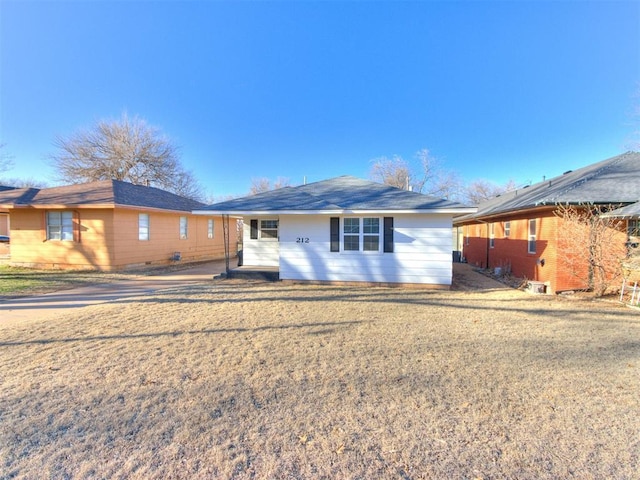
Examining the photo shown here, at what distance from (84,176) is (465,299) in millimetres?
32144

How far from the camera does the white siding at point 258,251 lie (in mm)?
12695

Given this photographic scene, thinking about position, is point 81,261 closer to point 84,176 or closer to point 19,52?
point 19,52

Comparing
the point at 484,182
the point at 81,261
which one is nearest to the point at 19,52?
the point at 81,261

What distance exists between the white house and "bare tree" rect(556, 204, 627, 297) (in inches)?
115

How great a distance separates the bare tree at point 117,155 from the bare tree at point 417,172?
22778 mm

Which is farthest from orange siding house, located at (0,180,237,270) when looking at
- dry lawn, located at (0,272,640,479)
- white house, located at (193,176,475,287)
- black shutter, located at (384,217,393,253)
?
black shutter, located at (384,217,393,253)

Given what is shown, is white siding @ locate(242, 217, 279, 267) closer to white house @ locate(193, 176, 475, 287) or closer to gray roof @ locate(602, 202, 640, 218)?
white house @ locate(193, 176, 475, 287)

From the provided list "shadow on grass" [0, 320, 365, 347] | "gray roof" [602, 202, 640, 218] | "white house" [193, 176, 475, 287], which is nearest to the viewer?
"shadow on grass" [0, 320, 365, 347]

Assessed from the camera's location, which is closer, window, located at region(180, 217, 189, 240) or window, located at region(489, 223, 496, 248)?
window, located at region(489, 223, 496, 248)

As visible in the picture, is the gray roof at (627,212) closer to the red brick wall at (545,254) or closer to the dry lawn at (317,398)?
the red brick wall at (545,254)

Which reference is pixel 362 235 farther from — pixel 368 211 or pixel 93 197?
pixel 93 197

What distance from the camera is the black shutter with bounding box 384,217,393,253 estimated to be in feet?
31.5

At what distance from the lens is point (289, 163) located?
117 ft

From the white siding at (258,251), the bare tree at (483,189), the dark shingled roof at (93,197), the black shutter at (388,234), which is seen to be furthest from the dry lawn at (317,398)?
the bare tree at (483,189)
